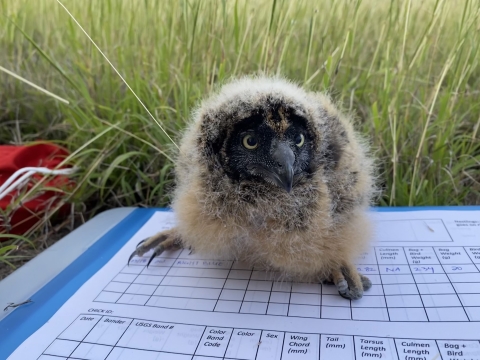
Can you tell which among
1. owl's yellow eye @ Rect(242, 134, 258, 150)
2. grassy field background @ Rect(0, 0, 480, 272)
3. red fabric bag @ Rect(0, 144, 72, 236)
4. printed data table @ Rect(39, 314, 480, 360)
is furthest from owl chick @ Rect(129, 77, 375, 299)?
red fabric bag @ Rect(0, 144, 72, 236)

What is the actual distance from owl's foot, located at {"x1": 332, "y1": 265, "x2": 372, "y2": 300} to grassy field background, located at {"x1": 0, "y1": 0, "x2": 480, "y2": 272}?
0.64 meters

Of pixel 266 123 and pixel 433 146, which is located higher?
pixel 266 123

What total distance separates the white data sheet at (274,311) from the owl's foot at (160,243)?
0.04m

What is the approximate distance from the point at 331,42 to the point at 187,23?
2.31ft

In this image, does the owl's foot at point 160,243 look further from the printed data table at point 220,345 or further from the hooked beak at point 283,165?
the hooked beak at point 283,165

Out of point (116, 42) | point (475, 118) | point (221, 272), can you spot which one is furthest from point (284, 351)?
Answer: point (116, 42)

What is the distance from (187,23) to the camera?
1746 millimetres

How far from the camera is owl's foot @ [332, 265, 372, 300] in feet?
3.40

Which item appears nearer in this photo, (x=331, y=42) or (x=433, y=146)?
(x=433, y=146)

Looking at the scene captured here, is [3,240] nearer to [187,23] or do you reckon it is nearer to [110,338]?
[110,338]

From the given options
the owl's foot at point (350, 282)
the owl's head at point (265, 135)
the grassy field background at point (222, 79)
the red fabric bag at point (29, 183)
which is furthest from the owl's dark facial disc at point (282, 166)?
the red fabric bag at point (29, 183)

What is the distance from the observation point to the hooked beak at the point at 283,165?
948 mm

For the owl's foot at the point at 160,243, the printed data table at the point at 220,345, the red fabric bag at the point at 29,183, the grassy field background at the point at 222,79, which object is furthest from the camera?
the grassy field background at the point at 222,79

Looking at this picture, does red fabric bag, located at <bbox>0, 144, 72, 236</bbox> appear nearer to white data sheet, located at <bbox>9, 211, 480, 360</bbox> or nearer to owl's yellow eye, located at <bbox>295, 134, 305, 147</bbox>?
white data sheet, located at <bbox>9, 211, 480, 360</bbox>
